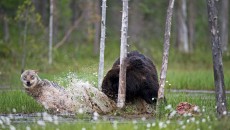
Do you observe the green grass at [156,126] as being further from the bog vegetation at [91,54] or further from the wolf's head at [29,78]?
the wolf's head at [29,78]

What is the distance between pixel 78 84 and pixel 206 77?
986 cm

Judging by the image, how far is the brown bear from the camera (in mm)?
16906

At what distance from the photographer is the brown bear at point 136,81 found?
16.9 metres

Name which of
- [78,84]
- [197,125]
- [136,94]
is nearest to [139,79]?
[136,94]

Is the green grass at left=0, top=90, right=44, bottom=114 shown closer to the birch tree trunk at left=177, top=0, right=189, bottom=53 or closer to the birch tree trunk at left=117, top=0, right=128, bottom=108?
the birch tree trunk at left=117, top=0, right=128, bottom=108

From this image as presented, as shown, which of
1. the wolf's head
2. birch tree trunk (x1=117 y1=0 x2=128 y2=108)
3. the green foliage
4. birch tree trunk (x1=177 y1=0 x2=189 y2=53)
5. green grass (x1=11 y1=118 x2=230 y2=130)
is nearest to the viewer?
green grass (x1=11 y1=118 x2=230 y2=130)

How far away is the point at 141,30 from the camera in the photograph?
166 ft

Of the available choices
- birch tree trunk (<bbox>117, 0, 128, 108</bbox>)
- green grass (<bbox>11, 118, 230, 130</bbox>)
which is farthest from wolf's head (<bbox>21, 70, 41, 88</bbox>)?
green grass (<bbox>11, 118, 230, 130</bbox>)

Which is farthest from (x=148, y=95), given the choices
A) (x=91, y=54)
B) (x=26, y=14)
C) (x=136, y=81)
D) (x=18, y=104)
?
(x=91, y=54)

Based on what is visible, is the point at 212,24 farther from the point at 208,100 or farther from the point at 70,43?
the point at 70,43

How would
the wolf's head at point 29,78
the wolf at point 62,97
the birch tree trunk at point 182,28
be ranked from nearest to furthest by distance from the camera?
1. the wolf's head at point 29,78
2. the wolf at point 62,97
3. the birch tree trunk at point 182,28

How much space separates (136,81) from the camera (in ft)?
55.6

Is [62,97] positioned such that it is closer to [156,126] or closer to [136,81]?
[136,81]

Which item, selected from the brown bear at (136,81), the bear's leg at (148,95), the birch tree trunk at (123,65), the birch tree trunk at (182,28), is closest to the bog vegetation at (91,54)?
the birch tree trunk at (182,28)
